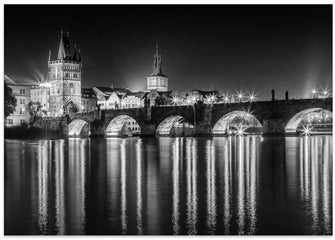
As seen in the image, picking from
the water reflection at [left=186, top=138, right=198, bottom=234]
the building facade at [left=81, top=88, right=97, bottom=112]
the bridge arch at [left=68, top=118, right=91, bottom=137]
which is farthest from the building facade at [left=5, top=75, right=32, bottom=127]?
the water reflection at [left=186, top=138, right=198, bottom=234]

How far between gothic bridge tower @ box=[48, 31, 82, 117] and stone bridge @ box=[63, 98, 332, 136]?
3280 cm

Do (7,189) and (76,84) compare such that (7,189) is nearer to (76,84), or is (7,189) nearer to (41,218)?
(41,218)

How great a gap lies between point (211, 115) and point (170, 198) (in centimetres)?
5521

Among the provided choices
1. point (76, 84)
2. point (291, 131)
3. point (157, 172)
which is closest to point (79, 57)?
point (76, 84)

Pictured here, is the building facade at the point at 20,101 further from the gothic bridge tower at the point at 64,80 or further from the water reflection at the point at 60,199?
the water reflection at the point at 60,199

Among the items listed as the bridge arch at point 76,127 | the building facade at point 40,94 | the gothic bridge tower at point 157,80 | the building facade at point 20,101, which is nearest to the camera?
the bridge arch at point 76,127

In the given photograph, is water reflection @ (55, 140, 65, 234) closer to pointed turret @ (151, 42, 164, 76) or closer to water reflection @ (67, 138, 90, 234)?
water reflection @ (67, 138, 90, 234)

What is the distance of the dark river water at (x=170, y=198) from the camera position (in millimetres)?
14844

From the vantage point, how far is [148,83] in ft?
507

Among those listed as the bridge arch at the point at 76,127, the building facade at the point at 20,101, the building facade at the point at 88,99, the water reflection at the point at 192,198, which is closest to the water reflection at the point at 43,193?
the water reflection at the point at 192,198

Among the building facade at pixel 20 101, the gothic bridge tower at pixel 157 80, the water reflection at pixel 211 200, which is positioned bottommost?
the water reflection at pixel 211 200

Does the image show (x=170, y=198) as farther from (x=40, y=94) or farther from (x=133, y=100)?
(x=133, y=100)

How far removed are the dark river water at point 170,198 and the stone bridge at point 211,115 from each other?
3413cm

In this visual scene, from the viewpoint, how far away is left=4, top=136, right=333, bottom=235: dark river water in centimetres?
1484
